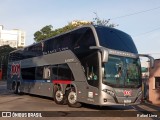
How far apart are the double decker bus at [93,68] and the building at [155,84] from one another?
778 cm

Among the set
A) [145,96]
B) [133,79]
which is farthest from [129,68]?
[145,96]

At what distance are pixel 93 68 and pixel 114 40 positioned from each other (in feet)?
5.89

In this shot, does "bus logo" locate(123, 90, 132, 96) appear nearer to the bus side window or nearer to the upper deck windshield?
the upper deck windshield

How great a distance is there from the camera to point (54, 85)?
1888cm

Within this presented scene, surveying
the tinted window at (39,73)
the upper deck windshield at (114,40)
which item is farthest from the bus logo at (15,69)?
the upper deck windshield at (114,40)

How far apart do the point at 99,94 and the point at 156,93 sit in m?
10.7

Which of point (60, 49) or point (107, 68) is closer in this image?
point (107, 68)

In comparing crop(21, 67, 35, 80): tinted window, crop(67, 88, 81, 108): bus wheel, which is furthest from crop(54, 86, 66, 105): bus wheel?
crop(21, 67, 35, 80): tinted window

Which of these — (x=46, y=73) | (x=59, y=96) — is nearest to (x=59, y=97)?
(x=59, y=96)

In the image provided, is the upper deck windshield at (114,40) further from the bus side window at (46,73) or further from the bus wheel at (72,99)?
the bus side window at (46,73)

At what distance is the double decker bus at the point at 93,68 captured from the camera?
47.2 ft

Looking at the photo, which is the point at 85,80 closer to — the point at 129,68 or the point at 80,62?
the point at 80,62

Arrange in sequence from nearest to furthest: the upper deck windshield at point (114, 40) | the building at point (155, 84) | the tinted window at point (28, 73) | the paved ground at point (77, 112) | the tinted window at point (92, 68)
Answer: the paved ground at point (77, 112) < the tinted window at point (92, 68) < the upper deck windshield at point (114, 40) < the tinted window at point (28, 73) < the building at point (155, 84)

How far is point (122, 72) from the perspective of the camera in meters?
14.8
